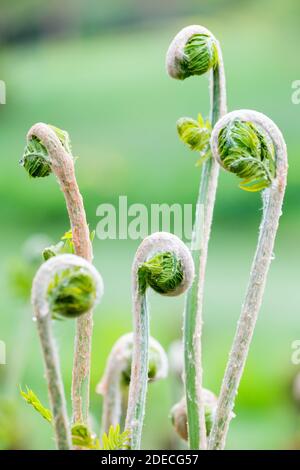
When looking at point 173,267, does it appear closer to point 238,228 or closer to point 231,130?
point 231,130

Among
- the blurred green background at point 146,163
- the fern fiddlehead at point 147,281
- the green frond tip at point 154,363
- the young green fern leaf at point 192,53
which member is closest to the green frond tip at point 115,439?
the fern fiddlehead at point 147,281

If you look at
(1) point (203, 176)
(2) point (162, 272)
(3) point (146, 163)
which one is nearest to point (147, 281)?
(2) point (162, 272)

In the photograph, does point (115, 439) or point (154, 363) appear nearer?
point (115, 439)

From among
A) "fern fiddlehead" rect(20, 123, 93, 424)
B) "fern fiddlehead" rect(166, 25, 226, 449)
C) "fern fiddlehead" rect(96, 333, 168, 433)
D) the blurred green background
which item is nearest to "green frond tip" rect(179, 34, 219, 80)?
"fern fiddlehead" rect(166, 25, 226, 449)

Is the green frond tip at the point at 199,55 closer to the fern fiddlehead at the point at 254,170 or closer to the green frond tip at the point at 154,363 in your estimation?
the fern fiddlehead at the point at 254,170

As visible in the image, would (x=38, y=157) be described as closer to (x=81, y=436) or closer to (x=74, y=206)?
(x=74, y=206)

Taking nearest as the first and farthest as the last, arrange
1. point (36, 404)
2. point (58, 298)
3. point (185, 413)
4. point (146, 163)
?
point (58, 298), point (36, 404), point (185, 413), point (146, 163)

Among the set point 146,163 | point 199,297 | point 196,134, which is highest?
point 146,163
